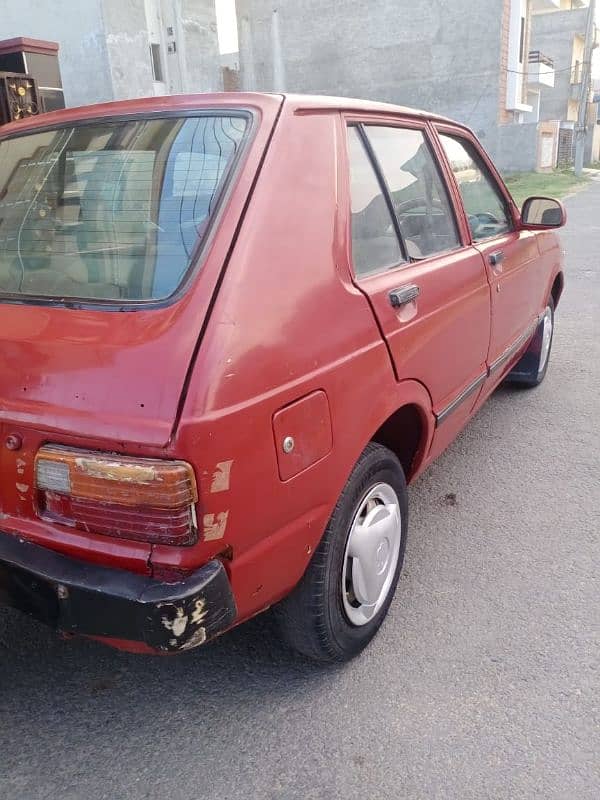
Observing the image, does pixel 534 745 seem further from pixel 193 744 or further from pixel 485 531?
pixel 485 531

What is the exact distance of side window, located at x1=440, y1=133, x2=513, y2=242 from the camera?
10.7 feet

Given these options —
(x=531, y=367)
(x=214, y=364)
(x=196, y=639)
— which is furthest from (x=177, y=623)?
(x=531, y=367)

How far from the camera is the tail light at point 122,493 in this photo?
5.31 ft

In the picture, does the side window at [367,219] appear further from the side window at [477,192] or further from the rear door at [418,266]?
the side window at [477,192]

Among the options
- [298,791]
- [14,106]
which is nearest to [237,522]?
[298,791]

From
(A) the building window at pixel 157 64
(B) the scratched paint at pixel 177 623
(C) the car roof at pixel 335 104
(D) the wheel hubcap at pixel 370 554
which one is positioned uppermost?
(A) the building window at pixel 157 64

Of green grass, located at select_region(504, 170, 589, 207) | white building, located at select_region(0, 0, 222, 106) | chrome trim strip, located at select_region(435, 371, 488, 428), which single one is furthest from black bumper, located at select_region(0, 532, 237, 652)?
white building, located at select_region(0, 0, 222, 106)

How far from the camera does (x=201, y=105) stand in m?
2.21

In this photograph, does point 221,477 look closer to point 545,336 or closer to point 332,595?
point 332,595

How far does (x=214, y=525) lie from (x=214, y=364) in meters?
0.38

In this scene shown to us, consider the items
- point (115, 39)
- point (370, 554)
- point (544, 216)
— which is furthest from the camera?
point (115, 39)

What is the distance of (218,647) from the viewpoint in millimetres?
2498

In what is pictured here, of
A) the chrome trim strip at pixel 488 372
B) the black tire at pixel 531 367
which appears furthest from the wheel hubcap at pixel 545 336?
the chrome trim strip at pixel 488 372

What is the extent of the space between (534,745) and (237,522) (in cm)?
113
